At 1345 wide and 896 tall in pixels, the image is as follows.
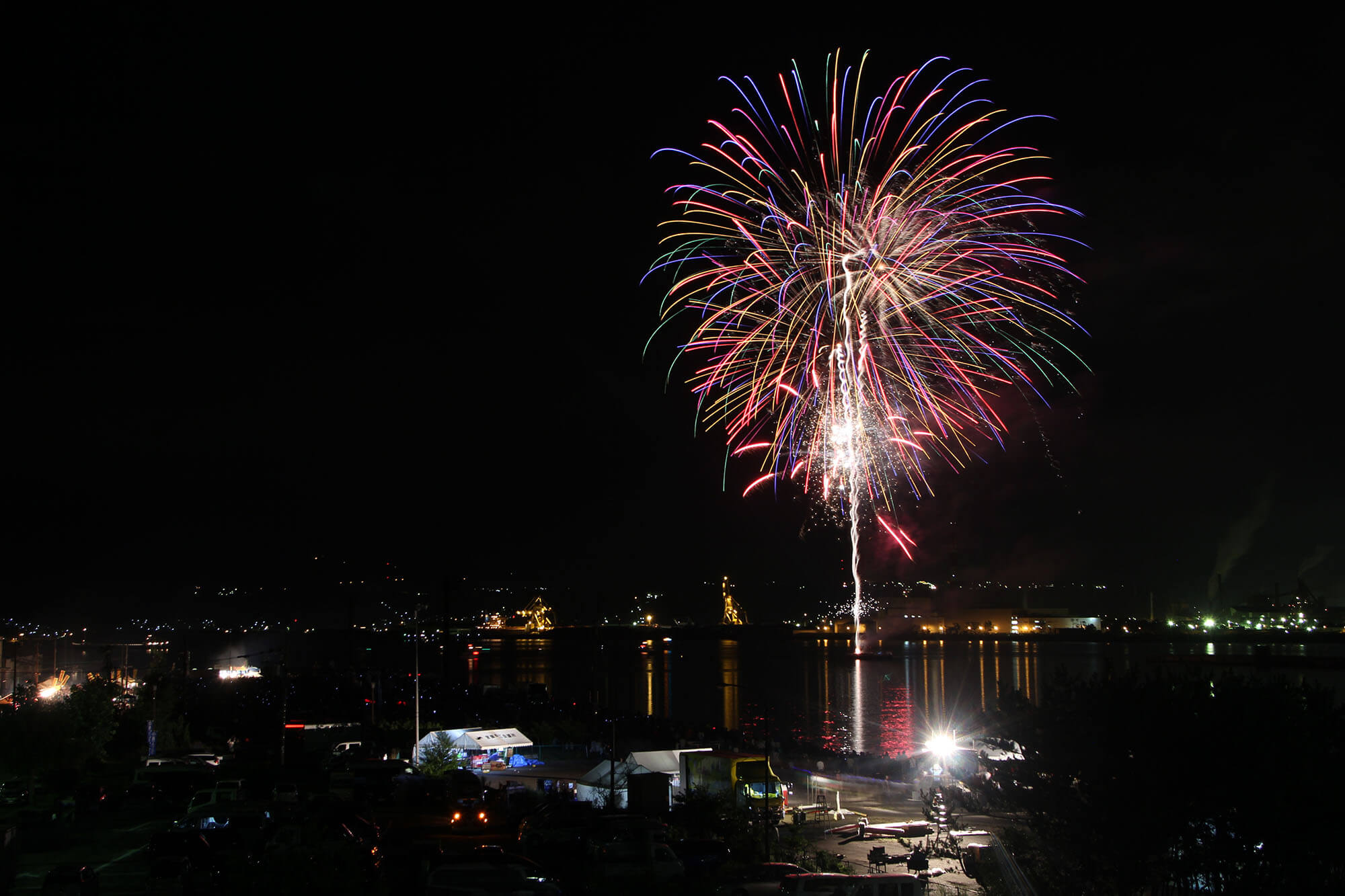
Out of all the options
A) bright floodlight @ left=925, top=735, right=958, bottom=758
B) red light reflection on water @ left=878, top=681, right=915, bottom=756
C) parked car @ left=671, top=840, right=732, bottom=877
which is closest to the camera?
parked car @ left=671, top=840, right=732, bottom=877

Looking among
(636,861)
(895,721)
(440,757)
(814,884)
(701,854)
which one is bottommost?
(895,721)

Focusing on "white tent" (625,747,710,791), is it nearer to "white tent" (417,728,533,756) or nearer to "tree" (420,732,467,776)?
"tree" (420,732,467,776)

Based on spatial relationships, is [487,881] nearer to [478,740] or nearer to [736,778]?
[736,778]

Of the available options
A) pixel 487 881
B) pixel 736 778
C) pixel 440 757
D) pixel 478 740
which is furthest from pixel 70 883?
pixel 478 740

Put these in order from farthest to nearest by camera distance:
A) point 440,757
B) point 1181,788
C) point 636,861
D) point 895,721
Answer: point 895,721, point 440,757, point 636,861, point 1181,788

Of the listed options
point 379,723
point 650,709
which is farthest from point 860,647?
point 379,723

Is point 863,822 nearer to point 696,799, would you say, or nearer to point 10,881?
point 696,799

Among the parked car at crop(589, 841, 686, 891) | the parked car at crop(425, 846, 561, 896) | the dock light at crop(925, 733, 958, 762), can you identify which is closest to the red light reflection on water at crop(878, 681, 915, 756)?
the dock light at crop(925, 733, 958, 762)
